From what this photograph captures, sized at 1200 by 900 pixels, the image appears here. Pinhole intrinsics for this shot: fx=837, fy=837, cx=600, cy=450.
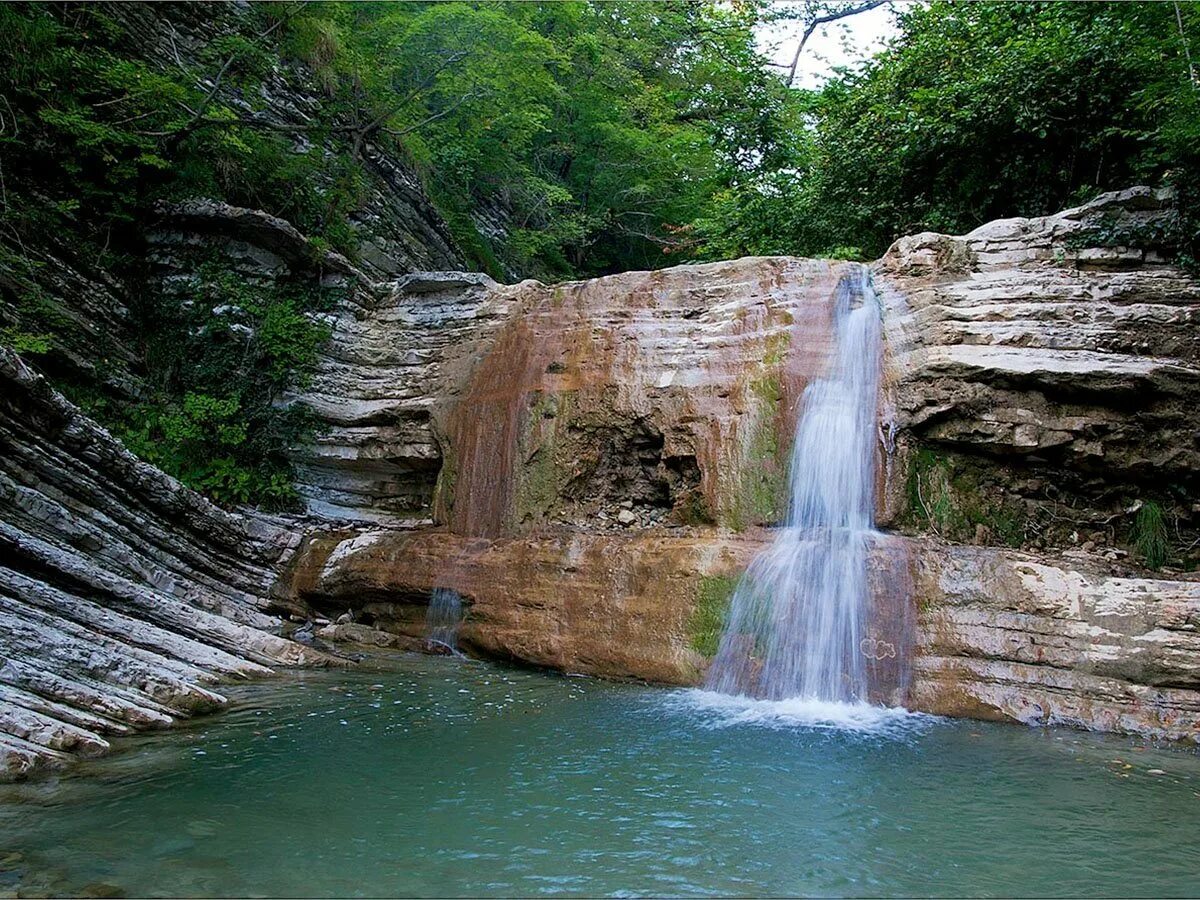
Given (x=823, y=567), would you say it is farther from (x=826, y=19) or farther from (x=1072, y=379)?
(x=826, y=19)

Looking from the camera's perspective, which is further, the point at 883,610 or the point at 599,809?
the point at 883,610

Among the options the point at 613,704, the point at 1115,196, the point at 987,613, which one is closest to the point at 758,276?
the point at 1115,196

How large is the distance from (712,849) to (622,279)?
7763 mm

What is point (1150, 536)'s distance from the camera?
303 inches

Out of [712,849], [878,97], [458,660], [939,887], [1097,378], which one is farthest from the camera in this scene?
[878,97]

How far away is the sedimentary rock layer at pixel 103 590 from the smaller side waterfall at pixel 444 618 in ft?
4.44

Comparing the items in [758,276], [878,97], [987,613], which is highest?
[878,97]

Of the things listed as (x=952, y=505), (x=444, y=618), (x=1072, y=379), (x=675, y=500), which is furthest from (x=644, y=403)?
(x=1072, y=379)

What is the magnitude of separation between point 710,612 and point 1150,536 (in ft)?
13.5

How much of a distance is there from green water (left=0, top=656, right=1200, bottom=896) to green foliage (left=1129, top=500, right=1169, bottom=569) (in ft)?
8.07

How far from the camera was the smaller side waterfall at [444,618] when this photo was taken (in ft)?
29.1

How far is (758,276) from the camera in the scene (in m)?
9.91

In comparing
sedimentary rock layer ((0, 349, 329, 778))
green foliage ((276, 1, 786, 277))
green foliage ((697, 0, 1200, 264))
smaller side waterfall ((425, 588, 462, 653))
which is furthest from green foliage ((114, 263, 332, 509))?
green foliage ((697, 0, 1200, 264))

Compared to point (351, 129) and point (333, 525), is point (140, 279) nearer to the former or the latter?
point (351, 129)
